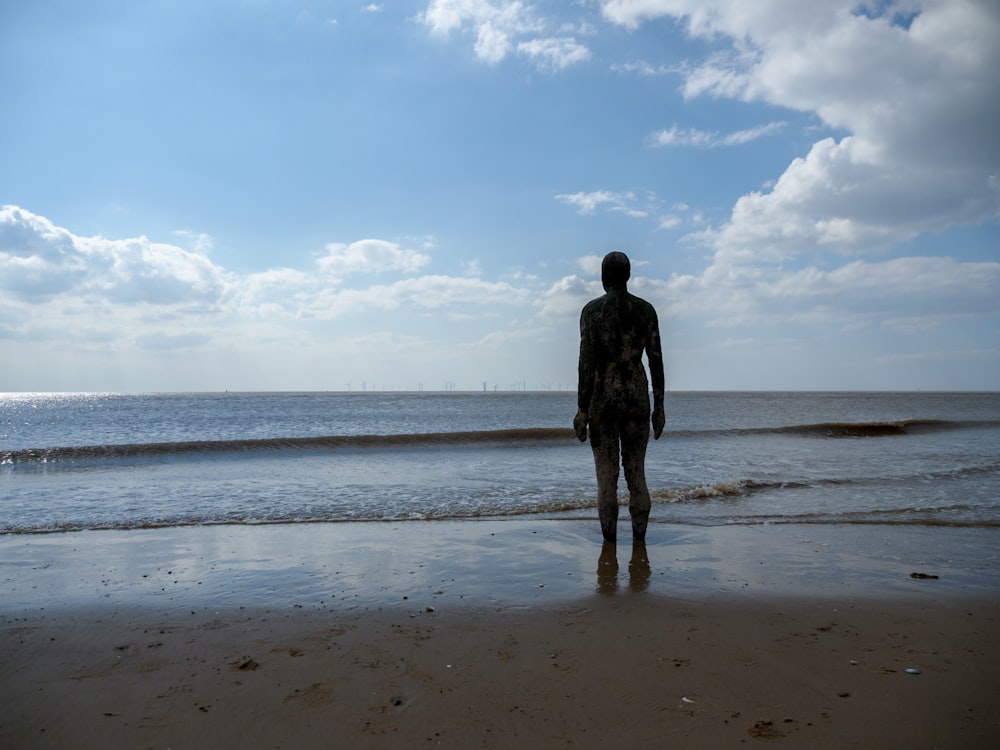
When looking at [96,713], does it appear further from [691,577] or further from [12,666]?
[691,577]

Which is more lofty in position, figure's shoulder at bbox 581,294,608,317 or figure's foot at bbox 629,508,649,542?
figure's shoulder at bbox 581,294,608,317

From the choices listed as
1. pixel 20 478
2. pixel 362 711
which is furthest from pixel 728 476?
pixel 20 478

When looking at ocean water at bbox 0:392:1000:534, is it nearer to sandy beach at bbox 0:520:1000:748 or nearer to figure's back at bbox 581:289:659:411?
sandy beach at bbox 0:520:1000:748

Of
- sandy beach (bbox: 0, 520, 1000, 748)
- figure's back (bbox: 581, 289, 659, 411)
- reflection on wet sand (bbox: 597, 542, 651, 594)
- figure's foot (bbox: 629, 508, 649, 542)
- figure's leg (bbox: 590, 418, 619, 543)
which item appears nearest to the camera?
sandy beach (bbox: 0, 520, 1000, 748)

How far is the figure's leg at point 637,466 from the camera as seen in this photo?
20.1 feet

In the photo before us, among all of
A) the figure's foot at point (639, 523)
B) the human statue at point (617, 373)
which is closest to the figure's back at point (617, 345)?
the human statue at point (617, 373)

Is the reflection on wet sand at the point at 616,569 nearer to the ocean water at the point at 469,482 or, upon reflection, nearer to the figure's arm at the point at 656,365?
the figure's arm at the point at 656,365

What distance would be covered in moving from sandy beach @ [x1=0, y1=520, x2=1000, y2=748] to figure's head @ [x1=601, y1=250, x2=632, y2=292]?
2639 millimetres

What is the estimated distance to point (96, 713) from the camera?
Answer: 2.98 meters

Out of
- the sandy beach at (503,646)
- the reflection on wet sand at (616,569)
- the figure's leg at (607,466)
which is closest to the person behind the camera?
the sandy beach at (503,646)

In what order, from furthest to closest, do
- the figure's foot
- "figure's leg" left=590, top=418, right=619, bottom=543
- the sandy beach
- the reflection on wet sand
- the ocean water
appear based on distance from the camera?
the ocean water < the figure's foot < "figure's leg" left=590, top=418, right=619, bottom=543 < the reflection on wet sand < the sandy beach

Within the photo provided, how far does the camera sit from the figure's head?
6.14m

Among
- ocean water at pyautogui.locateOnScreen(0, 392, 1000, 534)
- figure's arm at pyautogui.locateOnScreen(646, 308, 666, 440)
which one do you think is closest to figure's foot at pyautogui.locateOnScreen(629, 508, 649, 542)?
figure's arm at pyautogui.locateOnScreen(646, 308, 666, 440)

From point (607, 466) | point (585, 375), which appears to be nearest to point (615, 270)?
point (585, 375)
